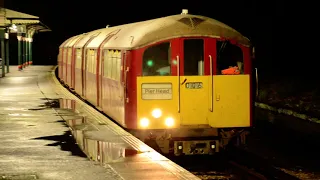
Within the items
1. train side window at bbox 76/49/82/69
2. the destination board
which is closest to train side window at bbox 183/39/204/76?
the destination board

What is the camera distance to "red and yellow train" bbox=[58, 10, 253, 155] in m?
10.8

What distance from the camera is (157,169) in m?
8.40

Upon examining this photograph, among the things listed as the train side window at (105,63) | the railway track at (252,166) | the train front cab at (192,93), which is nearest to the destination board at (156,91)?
the train front cab at (192,93)

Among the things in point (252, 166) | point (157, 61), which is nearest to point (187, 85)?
point (157, 61)

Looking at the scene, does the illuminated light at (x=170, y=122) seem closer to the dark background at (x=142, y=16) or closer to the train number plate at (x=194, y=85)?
the train number plate at (x=194, y=85)

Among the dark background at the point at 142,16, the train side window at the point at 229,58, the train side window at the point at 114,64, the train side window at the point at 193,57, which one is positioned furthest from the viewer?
the dark background at the point at 142,16

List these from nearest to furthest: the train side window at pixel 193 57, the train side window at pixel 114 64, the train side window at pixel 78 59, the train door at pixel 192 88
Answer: the train door at pixel 192 88 < the train side window at pixel 193 57 < the train side window at pixel 114 64 < the train side window at pixel 78 59

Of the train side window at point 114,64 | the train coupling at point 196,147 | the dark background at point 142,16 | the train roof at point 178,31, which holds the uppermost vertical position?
the dark background at point 142,16

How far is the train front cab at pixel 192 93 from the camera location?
424 inches

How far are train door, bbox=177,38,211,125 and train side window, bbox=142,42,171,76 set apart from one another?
9.4 inches

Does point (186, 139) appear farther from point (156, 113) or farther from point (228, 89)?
point (228, 89)

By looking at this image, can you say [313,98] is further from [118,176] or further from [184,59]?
[118,176]

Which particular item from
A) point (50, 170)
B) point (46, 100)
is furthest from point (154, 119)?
point (46, 100)

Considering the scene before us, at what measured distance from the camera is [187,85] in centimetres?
1084
